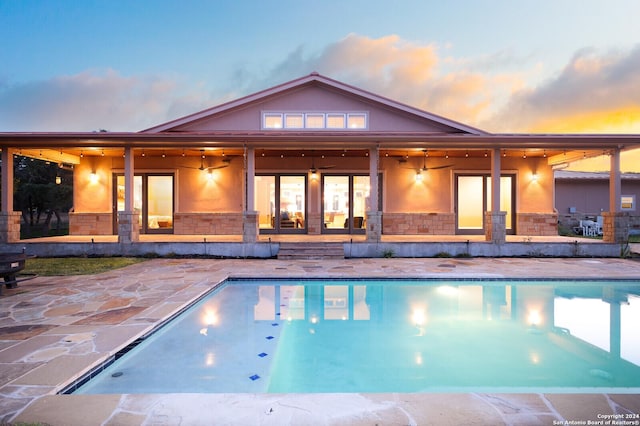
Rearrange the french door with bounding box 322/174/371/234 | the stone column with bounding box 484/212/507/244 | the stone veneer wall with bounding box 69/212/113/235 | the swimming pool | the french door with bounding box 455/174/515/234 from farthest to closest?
1. the french door with bounding box 455/174/515/234
2. the french door with bounding box 322/174/371/234
3. the stone veneer wall with bounding box 69/212/113/235
4. the stone column with bounding box 484/212/507/244
5. the swimming pool

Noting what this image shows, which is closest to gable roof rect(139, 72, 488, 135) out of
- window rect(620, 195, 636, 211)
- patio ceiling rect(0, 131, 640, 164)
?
patio ceiling rect(0, 131, 640, 164)

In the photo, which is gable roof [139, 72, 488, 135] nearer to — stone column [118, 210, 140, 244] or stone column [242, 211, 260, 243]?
stone column [118, 210, 140, 244]

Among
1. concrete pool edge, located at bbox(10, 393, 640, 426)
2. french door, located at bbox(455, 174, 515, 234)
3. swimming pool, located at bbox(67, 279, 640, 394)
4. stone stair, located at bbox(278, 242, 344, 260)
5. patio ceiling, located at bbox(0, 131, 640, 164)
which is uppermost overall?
patio ceiling, located at bbox(0, 131, 640, 164)

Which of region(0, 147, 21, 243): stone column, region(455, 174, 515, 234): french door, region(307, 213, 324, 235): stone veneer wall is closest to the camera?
region(0, 147, 21, 243): stone column

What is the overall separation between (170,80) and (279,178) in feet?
64.4

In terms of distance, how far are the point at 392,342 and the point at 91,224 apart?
1387cm

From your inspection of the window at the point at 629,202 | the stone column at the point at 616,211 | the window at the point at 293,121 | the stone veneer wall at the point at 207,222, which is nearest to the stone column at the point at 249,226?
the stone veneer wall at the point at 207,222

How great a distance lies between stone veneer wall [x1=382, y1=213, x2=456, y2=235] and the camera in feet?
45.4

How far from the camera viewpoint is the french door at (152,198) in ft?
45.6

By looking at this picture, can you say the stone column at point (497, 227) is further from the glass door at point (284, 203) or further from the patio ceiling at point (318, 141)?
the glass door at point (284, 203)

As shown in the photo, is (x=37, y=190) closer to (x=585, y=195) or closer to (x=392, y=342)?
(x=392, y=342)

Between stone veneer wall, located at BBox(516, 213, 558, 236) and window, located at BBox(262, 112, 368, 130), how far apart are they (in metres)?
7.80

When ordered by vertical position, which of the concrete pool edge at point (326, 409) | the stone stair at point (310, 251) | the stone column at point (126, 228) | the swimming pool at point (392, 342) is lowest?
the swimming pool at point (392, 342)

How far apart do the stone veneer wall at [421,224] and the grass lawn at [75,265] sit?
923 centimetres
